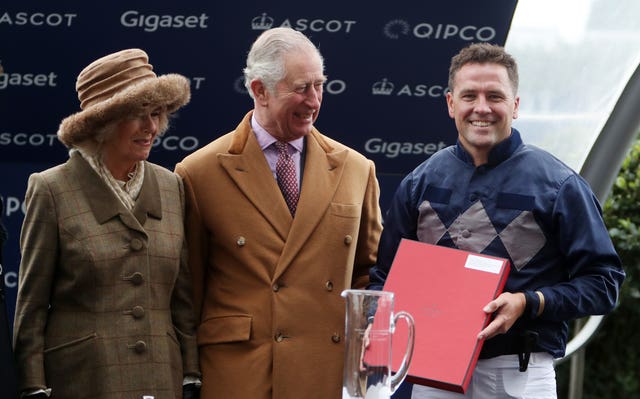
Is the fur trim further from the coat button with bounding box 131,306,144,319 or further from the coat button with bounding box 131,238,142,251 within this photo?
the coat button with bounding box 131,306,144,319

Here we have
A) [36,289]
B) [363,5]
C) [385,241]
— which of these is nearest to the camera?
[36,289]

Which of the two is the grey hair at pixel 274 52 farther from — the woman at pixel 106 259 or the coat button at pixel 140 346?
the coat button at pixel 140 346

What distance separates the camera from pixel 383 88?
5.96 metres

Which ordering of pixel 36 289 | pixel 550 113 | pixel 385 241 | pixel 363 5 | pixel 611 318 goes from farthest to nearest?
pixel 611 318
pixel 550 113
pixel 363 5
pixel 385 241
pixel 36 289

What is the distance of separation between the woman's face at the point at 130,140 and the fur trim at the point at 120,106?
0.04 metres

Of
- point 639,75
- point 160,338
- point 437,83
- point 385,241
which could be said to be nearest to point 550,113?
point 639,75

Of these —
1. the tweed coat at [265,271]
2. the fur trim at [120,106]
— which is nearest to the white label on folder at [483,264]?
the tweed coat at [265,271]

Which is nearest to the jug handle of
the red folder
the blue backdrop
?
the red folder

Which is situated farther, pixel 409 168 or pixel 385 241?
pixel 409 168

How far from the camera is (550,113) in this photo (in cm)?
666

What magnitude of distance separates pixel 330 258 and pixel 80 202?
871 millimetres

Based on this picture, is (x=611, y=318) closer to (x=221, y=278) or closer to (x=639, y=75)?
(x=639, y=75)

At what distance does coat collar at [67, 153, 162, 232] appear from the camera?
13.4ft

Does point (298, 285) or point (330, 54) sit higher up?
point (330, 54)
